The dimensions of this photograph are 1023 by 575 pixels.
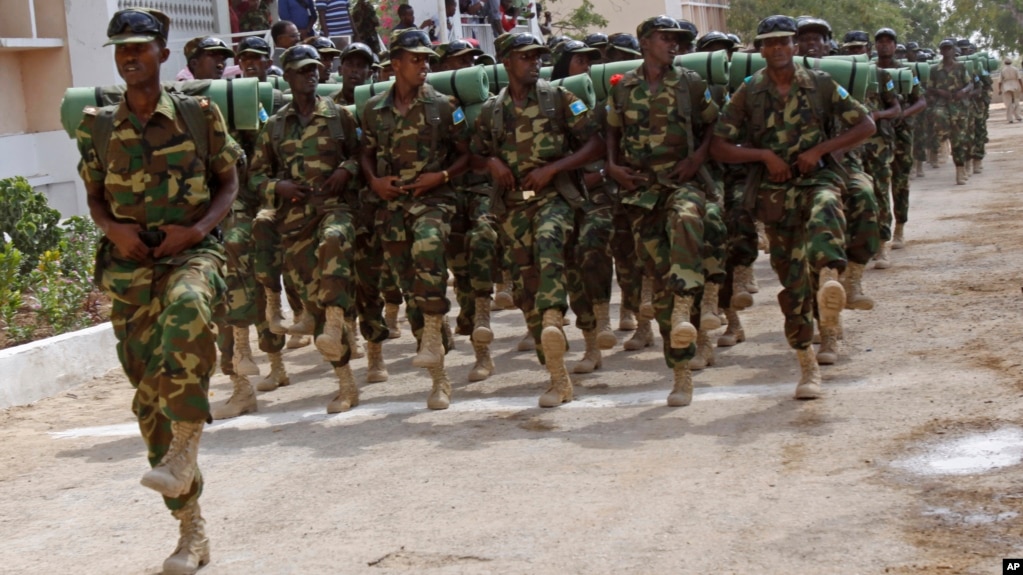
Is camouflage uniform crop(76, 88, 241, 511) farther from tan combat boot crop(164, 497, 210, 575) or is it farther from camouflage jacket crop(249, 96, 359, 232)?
camouflage jacket crop(249, 96, 359, 232)

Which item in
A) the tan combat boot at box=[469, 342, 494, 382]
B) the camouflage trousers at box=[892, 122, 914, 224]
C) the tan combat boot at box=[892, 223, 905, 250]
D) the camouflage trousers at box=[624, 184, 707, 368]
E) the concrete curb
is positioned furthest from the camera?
the tan combat boot at box=[892, 223, 905, 250]

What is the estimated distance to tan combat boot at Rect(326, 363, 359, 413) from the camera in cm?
831

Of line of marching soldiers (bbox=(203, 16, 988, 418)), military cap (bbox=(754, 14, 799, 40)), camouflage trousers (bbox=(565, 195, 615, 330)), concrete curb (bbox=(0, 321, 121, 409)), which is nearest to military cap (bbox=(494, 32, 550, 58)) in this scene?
line of marching soldiers (bbox=(203, 16, 988, 418))

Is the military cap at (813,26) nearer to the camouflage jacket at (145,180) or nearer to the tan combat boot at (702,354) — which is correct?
the tan combat boot at (702,354)

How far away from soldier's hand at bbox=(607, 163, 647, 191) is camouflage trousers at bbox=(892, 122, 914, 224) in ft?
18.2

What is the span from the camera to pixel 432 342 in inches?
318

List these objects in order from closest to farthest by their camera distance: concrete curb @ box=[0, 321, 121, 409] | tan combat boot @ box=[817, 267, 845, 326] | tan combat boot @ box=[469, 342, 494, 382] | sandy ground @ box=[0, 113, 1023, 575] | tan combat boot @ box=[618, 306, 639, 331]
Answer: sandy ground @ box=[0, 113, 1023, 575]
tan combat boot @ box=[817, 267, 845, 326]
tan combat boot @ box=[469, 342, 494, 382]
concrete curb @ box=[0, 321, 121, 409]
tan combat boot @ box=[618, 306, 639, 331]

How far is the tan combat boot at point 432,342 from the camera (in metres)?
8.04

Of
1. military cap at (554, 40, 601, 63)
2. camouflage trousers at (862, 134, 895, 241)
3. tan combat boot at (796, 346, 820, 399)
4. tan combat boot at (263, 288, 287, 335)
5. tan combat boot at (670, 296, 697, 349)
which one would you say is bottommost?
tan combat boot at (796, 346, 820, 399)

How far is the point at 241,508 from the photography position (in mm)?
6297

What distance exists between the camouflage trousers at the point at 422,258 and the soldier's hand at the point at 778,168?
1.88m

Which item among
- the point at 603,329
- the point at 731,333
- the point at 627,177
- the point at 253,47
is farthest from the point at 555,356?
the point at 253,47

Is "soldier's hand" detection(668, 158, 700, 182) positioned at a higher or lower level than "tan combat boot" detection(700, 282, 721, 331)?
higher

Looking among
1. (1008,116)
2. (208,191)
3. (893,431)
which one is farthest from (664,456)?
(1008,116)
